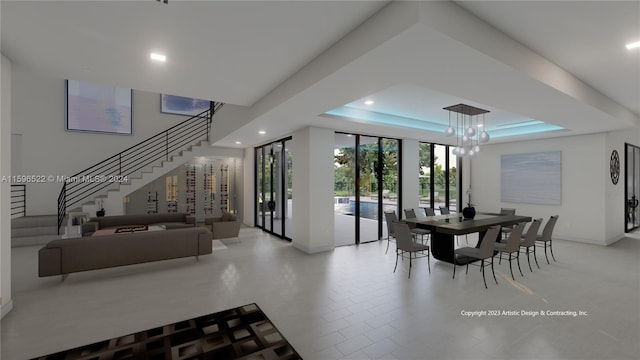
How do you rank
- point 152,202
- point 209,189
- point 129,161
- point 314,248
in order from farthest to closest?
point 209,189
point 152,202
point 129,161
point 314,248

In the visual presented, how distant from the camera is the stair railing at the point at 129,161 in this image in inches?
309

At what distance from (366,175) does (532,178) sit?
180 inches

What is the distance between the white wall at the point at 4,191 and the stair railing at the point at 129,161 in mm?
4629

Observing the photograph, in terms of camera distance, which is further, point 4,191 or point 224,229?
point 224,229

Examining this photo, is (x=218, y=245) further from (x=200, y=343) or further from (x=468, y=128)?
(x=468, y=128)

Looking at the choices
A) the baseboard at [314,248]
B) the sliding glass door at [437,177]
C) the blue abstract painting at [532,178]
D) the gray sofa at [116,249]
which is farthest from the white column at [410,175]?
the gray sofa at [116,249]

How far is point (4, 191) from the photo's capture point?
10.0 feet

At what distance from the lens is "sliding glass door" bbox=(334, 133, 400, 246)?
678 cm

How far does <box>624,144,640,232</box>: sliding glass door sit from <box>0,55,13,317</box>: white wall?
1285 centimetres

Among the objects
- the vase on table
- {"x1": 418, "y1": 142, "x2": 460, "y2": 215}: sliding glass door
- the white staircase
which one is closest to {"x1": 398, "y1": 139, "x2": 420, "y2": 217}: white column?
{"x1": 418, "y1": 142, "x2": 460, "y2": 215}: sliding glass door

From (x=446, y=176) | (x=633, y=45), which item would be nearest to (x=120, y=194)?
(x=446, y=176)

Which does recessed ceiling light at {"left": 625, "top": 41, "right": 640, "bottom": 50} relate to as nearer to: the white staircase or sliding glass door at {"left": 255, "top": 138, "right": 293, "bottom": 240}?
sliding glass door at {"left": 255, "top": 138, "right": 293, "bottom": 240}

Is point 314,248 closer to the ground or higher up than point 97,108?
closer to the ground

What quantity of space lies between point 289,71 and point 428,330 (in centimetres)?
325
